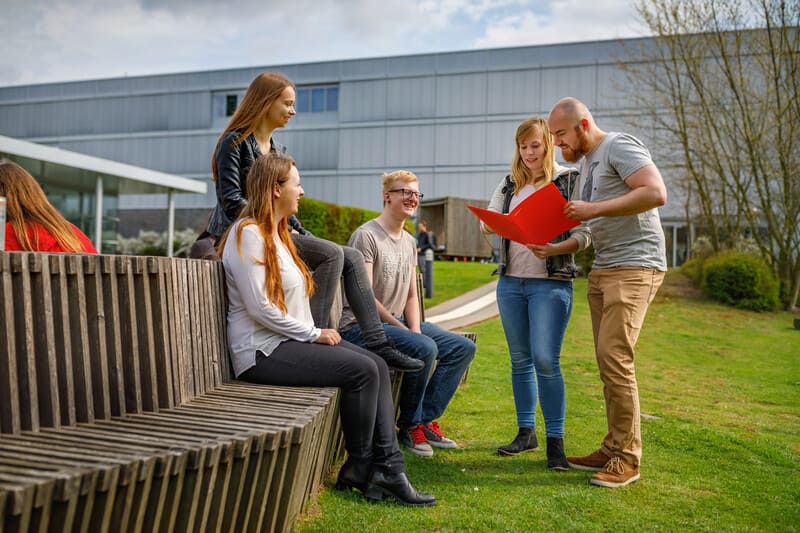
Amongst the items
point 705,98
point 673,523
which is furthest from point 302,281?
point 705,98

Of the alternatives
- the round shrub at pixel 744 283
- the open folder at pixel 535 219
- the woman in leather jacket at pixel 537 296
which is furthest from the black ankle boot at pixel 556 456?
the round shrub at pixel 744 283

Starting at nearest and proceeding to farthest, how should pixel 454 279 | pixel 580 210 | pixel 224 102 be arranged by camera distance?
pixel 580 210
pixel 454 279
pixel 224 102

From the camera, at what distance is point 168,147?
40406 mm

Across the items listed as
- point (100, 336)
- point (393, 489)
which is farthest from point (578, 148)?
point (100, 336)

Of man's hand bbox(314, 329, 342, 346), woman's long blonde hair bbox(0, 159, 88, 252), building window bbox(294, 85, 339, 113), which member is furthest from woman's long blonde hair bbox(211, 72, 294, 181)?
building window bbox(294, 85, 339, 113)

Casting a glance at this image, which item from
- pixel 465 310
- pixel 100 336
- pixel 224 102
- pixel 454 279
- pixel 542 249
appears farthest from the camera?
pixel 224 102

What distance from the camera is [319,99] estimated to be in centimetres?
3806

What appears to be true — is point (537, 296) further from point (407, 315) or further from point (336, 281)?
point (336, 281)

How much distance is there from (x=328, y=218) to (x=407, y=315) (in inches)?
572

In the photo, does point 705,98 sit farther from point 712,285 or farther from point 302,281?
point 302,281

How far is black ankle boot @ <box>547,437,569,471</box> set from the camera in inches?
Answer: 179

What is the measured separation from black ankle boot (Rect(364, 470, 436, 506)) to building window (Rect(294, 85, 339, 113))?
3525 centimetres

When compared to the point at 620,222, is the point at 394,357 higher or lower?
lower

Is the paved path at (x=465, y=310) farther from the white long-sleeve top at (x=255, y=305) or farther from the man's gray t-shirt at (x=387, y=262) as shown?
the white long-sleeve top at (x=255, y=305)
